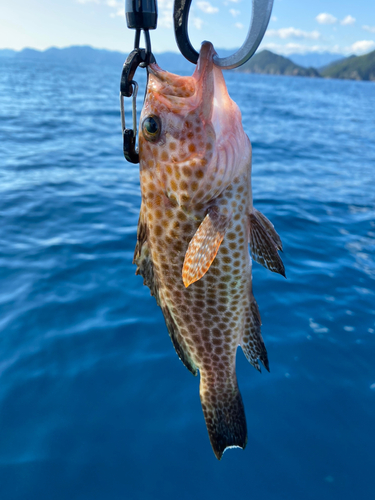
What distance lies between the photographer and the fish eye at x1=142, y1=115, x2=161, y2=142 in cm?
262

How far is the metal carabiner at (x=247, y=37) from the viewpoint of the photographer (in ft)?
5.58

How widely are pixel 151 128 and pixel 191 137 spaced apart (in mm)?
283

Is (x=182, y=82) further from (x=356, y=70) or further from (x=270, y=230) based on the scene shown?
(x=356, y=70)

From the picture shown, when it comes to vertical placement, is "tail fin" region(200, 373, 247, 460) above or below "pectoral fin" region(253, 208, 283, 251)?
below

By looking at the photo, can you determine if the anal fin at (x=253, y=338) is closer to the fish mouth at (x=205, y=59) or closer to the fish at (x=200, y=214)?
the fish at (x=200, y=214)

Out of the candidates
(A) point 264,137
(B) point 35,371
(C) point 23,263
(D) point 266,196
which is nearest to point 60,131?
(A) point 264,137

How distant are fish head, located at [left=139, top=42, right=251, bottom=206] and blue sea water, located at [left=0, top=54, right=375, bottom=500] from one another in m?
3.63

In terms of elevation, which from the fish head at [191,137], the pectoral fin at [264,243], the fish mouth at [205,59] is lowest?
the pectoral fin at [264,243]

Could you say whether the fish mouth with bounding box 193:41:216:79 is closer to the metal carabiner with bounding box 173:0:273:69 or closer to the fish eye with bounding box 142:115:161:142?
the metal carabiner with bounding box 173:0:273:69

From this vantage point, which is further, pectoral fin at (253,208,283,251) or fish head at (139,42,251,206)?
pectoral fin at (253,208,283,251)

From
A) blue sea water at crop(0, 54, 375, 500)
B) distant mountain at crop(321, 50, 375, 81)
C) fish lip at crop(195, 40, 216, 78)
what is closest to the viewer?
fish lip at crop(195, 40, 216, 78)

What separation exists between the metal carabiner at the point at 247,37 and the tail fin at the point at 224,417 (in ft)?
8.16

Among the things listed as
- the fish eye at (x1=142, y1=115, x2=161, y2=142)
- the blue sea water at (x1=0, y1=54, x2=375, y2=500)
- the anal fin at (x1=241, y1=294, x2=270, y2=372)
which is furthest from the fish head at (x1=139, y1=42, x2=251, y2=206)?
the blue sea water at (x1=0, y1=54, x2=375, y2=500)

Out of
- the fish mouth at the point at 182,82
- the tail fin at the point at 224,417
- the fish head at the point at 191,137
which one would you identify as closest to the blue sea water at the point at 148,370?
the tail fin at the point at 224,417
